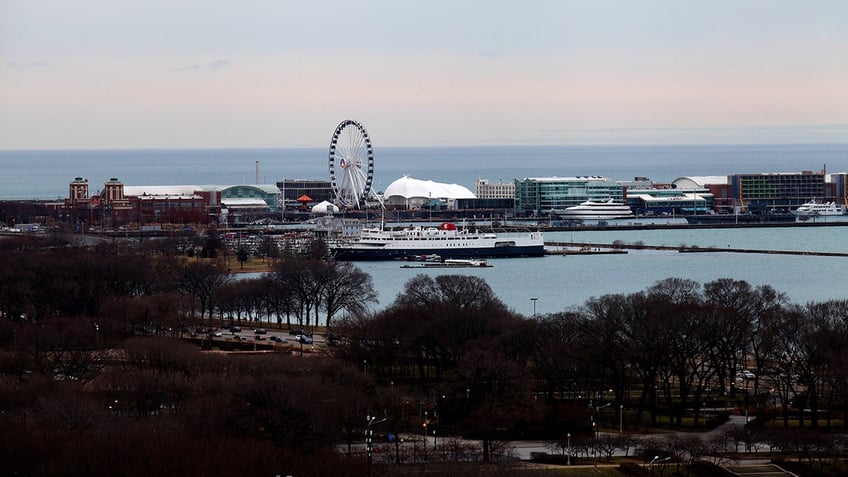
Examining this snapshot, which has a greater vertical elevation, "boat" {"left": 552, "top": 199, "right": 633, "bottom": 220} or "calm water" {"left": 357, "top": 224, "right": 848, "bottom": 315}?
"boat" {"left": 552, "top": 199, "right": 633, "bottom": 220}

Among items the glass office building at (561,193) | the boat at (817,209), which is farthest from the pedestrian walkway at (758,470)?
the glass office building at (561,193)

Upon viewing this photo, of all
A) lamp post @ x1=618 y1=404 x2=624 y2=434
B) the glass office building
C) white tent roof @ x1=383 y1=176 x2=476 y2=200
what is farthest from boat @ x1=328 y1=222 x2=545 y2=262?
lamp post @ x1=618 y1=404 x2=624 y2=434

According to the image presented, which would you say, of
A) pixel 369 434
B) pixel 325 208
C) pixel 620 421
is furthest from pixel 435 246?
pixel 369 434

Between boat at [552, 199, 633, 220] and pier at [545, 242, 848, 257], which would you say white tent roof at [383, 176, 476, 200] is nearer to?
boat at [552, 199, 633, 220]

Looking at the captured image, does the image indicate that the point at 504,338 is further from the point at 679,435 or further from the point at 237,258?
the point at 237,258

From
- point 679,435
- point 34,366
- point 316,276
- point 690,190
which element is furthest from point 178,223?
point 679,435

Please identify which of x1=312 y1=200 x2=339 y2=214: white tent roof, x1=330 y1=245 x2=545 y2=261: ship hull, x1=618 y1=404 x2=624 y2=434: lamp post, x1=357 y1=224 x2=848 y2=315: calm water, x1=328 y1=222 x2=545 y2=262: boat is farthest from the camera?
x1=312 y1=200 x2=339 y2=214: white tent roof

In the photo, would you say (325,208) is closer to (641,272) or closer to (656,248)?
(656,248)
